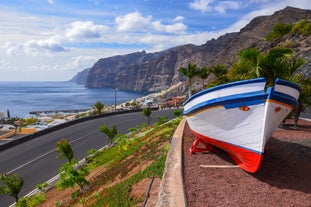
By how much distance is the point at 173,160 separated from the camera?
8.93 m

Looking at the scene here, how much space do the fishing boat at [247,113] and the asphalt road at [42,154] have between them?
13139mm

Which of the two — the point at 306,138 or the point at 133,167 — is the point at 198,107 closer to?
the point at 133,167

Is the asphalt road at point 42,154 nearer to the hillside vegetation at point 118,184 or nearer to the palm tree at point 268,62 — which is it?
the hillside vegetation at point 118,184

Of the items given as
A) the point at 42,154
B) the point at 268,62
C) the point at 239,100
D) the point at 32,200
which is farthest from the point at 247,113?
the point at 42,154

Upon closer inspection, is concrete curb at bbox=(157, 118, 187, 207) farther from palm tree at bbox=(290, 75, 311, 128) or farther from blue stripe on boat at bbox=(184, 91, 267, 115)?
palm tree at bbox=(290, 75, 311, 128)

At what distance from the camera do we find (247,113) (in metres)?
7.56

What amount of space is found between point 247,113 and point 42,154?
68.7 ft

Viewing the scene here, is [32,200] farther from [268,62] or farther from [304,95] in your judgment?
[304,95]

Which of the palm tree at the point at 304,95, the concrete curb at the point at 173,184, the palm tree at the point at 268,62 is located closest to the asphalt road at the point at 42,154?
the concrete curb at the point at 173,184

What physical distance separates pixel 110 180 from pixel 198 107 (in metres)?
5.47

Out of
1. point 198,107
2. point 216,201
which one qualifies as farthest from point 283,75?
point 216,201

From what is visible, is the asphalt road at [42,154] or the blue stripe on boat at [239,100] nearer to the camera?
the blue stripe on boat at [239,100]

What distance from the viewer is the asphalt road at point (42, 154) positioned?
18.2 meters

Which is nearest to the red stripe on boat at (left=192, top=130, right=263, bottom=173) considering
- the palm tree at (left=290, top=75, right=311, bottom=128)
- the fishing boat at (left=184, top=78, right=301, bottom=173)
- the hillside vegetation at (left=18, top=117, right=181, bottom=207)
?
the fishing boat at (left=184, top=78, right=301, bottom=173)
